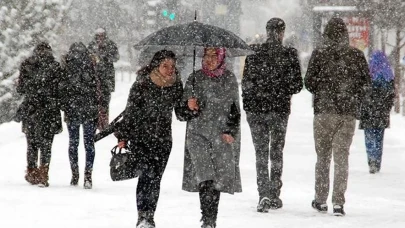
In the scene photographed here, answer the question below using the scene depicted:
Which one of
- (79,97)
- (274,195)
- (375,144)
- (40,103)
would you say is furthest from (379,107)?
(40,103)

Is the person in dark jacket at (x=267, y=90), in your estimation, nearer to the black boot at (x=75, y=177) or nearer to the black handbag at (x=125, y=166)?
the black handbag at (x=125, y=166)

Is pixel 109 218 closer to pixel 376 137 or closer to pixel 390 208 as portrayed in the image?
pixel 390 208

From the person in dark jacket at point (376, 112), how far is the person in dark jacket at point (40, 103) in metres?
5.01

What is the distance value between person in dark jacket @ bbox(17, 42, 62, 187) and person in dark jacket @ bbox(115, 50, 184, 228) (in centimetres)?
392

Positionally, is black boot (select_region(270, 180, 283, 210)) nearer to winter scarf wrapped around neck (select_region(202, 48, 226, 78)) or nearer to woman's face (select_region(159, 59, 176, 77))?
winter scarf wrapped around neck (select_region(202, 48, 226, 78))

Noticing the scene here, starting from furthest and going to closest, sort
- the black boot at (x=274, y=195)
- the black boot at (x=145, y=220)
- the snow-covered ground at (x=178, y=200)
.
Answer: the black boot at (x=274, y=195)
the snow-covered ground at (x=178, y=200)
the black boot at (x=145, y=220)

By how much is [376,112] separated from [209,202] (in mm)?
6888

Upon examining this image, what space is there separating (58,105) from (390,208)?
14.6 feet

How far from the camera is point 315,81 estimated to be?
8.74 m

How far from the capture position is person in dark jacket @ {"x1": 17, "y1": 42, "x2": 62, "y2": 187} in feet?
36.4

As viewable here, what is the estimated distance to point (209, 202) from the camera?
727 centimetres

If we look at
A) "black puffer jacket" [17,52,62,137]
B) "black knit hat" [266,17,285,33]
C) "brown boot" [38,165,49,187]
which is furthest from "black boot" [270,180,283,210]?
"black puffer jacket" [17,52,62,137]

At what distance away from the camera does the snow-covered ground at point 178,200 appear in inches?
319

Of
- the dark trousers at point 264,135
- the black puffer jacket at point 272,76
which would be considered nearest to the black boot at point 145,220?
the dark trousers at point 264,135
